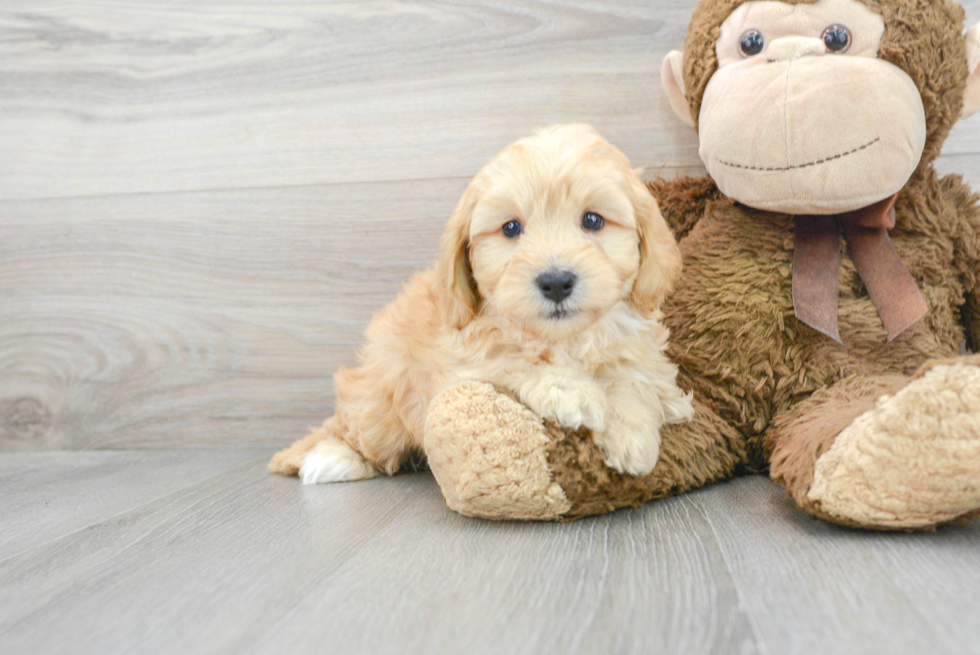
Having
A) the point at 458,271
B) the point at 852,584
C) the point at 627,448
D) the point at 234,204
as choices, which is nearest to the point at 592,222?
the point at 458,271

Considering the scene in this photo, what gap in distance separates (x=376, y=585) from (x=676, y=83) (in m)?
1.19

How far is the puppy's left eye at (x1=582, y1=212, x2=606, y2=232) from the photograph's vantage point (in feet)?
3.81

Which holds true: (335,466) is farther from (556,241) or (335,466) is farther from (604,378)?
(556,241)

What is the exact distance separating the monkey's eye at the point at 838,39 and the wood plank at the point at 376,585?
847mm

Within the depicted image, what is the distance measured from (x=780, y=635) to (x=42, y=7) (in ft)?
7.51

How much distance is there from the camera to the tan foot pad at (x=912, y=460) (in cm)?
90

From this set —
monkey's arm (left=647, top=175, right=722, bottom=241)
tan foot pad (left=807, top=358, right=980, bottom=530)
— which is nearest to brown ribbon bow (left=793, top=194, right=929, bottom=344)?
monkey's arm (left=647, top=175, right=722, bottom=241)

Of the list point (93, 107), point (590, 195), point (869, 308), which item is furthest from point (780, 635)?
point (93, 107)

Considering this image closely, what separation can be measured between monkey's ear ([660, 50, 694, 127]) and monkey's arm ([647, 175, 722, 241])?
13cm

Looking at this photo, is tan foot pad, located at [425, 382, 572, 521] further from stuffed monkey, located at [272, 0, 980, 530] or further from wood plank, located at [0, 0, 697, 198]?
wood plank, located at [0, 0, 697, 198]

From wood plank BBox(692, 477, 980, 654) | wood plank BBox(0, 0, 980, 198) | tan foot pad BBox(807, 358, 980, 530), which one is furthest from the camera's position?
wood plank BBox(0, 0, 980, 198)

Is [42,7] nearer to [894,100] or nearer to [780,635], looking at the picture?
[894,100]

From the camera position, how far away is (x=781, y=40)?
4.22 ft

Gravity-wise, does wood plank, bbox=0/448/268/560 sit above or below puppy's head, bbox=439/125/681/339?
below
